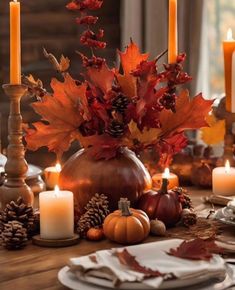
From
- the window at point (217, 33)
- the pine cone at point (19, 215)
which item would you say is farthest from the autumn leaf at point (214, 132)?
→ the window at point (217, 33)

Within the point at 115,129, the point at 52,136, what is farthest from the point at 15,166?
the point at 115,129

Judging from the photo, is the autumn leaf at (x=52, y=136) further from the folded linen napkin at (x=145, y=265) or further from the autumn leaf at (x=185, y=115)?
the folded linen napkin at (x=145, y=265)

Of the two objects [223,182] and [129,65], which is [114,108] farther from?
[223,182]

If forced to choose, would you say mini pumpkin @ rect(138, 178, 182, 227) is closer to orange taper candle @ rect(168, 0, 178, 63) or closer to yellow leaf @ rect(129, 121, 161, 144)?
yellow leaf @ rect(129, 121, 161, 144)

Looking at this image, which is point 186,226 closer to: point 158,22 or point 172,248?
point 172,248

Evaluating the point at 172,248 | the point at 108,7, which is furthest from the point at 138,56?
the point at 108,7

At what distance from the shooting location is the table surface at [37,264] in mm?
1297

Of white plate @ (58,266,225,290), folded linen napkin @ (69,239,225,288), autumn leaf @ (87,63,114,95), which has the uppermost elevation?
autumn leaf @ (87,63,114,95)

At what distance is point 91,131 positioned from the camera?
5.59 feet

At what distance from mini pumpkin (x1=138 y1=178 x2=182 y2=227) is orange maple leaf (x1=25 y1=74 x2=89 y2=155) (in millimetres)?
207

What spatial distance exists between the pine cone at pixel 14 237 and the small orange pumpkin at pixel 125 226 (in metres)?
0.17

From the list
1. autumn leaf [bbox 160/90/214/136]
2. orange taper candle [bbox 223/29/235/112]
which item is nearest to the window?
orange taper candle [bbox 223/29/235/112]

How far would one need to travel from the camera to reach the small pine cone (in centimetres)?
170

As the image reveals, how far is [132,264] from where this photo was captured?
4.18 feet
